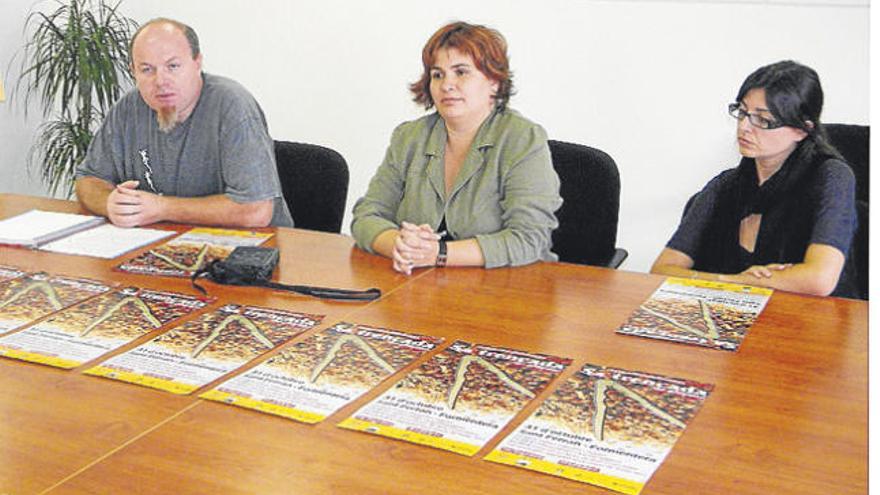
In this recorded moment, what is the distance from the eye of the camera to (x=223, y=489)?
1505 mm

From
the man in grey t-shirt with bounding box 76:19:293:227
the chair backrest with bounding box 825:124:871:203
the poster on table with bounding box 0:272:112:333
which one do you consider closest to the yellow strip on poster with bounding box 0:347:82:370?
the poster on table with bounding box 0:272:112:333

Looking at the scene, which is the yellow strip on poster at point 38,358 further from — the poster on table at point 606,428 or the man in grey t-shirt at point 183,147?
the man in grey t-shirt at point 183,147

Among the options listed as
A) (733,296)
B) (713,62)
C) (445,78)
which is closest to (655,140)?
(713,62)

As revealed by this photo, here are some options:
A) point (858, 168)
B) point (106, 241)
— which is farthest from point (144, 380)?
point (858, 168)

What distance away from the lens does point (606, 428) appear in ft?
5.48

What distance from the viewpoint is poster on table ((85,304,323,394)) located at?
1.89 meters

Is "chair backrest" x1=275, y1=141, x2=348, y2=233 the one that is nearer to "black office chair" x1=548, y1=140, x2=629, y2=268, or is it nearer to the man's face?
the man's face

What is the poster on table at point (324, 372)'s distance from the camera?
1.77 m

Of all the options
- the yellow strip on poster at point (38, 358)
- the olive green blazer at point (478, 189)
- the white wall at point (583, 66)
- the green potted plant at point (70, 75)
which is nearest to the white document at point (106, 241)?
the olive green blazer at point (478, 189)

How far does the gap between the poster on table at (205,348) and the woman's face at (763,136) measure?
3.94 ft

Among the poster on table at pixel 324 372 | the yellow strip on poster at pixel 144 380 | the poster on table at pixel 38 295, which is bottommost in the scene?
the poster on table at pixel 38 295

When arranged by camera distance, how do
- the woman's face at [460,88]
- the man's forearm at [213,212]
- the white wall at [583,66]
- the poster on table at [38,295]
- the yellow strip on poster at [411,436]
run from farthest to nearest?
the white wall at [583,66]
the man's forearm at [213,212]
the woman's face at [460,88]
the poster on table at [38,295]
the yellow strip on poster at [411,436]

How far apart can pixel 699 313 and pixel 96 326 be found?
1.19 metres

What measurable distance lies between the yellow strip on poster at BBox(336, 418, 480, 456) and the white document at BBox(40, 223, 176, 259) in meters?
1.19
